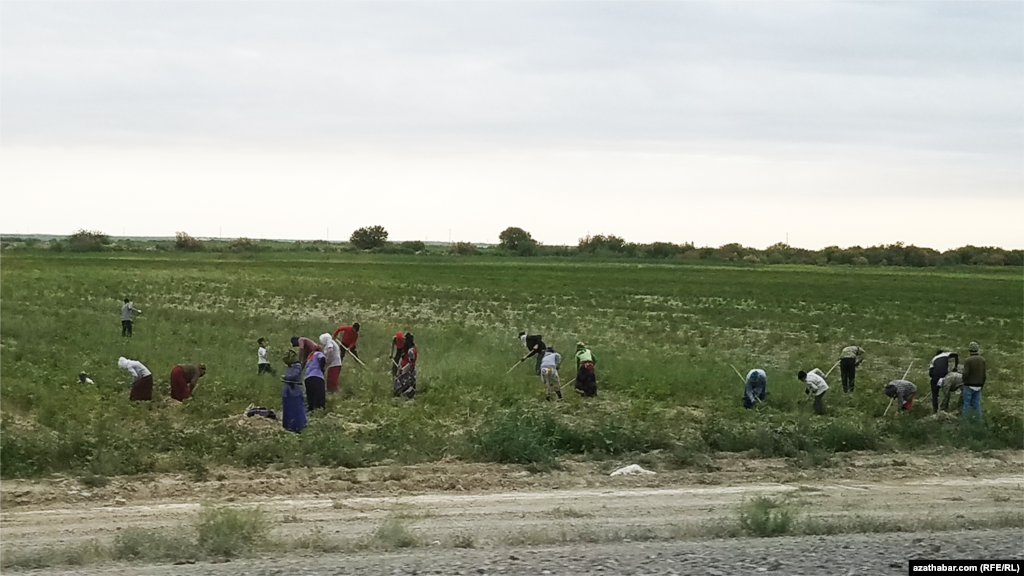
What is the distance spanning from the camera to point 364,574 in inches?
269

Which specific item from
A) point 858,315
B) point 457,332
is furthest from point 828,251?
point 457,332

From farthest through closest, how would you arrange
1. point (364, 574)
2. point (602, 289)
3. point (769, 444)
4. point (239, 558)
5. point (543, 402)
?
1. point (602, 289)
2. point (543, 402)
3. point (769, 444)
4. point (239, 558)
5. point (364, 574)

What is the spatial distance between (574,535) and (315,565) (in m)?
2.25

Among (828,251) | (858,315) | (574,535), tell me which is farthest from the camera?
(828,251)

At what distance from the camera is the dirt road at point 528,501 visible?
8531mm

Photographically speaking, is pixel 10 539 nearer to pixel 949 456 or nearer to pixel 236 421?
pixel 236 421

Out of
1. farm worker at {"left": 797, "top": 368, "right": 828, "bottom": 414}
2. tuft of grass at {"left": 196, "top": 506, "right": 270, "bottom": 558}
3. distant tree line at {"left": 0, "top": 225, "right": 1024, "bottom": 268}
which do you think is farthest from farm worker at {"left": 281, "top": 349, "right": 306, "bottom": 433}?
distant tree line at {"left": 0, "top": 225, "right": 1024, "bottom": 268}

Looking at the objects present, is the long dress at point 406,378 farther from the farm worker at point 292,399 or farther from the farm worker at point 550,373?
the farm worker at point 292,399

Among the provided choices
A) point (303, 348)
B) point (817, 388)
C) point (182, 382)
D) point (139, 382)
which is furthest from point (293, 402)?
point (817, 388)

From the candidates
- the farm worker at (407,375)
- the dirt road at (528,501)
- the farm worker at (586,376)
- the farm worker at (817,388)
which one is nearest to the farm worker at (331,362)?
the farm worker at (407,375)

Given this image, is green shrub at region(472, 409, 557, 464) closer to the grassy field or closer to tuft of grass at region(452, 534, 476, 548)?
the grassy field

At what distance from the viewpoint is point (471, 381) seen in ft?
62.0

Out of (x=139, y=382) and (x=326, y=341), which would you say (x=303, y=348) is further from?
(x=139, y=382)

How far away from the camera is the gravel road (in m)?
6.82
